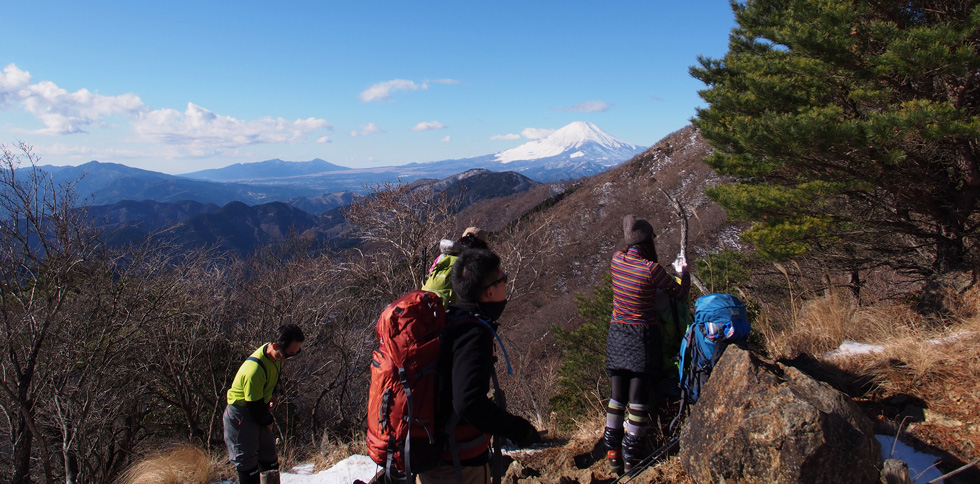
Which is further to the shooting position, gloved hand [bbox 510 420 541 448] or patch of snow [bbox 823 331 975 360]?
patch of snow [bbox 823 331 975 360]

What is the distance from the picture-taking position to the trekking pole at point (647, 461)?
3.11m

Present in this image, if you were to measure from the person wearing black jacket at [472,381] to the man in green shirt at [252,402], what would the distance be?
8.90 feet

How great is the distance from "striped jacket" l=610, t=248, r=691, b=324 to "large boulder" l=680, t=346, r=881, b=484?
568mm

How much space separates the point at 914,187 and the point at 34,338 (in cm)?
1251

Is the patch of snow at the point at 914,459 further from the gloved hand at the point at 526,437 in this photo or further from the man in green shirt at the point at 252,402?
the man in green shirt at the point at 252,402

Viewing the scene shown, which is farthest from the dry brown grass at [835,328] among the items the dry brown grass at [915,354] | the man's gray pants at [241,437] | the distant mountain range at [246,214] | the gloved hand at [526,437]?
the distant mountain range at [246,214]

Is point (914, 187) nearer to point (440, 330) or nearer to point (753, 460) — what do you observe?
point (753, 460)

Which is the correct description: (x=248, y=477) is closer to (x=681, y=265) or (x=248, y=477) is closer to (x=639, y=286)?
(x=639, y=286)

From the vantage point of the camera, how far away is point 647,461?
3.23 m

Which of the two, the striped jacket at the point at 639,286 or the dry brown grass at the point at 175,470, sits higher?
the striped jacket at the point at 639,286

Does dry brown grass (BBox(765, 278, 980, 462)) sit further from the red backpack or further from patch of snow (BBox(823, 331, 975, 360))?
the red backpack

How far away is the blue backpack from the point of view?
3.03m

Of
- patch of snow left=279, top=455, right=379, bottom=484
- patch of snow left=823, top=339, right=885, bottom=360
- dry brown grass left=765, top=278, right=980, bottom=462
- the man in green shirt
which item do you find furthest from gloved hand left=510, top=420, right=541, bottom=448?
patch of snow left=823, top=339, right=885, bottom=360

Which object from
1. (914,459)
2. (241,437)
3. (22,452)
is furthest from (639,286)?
(22,452)
